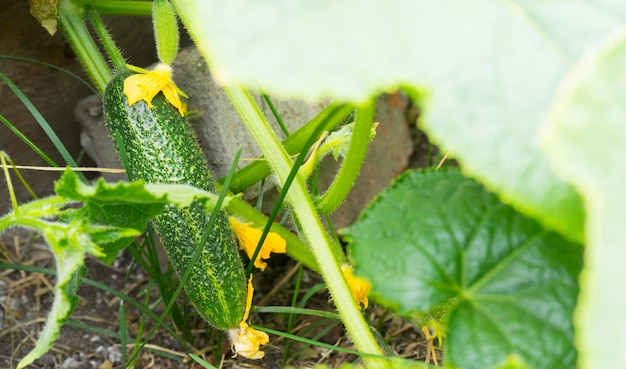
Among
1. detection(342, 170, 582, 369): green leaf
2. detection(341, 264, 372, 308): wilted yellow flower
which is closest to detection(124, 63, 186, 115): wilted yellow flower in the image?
detection(341, 264, 372, 308): wilted yellow flower

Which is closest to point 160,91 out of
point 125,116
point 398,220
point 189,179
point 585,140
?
point 125,116

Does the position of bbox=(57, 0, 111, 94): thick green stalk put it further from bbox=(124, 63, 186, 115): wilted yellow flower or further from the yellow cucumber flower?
the yellow cucumber flower

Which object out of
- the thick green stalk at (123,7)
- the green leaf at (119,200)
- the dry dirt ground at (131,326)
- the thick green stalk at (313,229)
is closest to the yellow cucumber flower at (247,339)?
the dry dirt ground at (131,326)

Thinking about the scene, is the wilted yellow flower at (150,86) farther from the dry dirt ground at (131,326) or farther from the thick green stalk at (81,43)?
the dry dirt ground at (131,326)

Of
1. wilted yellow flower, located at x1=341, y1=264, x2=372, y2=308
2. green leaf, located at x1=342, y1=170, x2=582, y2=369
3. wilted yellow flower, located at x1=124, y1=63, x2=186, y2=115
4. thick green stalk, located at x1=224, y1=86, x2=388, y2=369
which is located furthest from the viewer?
wilted yellow flower, located at x1=124, y1=63, x2=186, y2=115

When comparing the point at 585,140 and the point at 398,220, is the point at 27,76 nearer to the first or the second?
the point at 398,220

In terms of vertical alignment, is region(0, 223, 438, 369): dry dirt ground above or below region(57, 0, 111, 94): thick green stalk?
below

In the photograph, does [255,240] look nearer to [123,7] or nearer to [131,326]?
[131,326]
